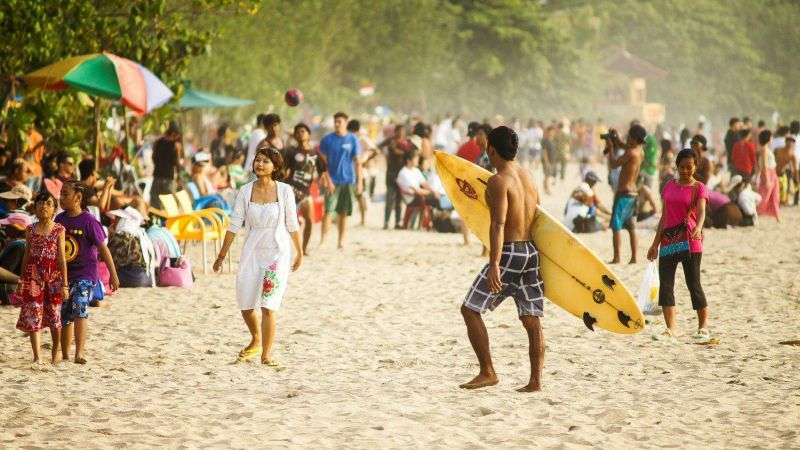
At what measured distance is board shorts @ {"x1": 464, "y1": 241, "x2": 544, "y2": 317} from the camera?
8133mm

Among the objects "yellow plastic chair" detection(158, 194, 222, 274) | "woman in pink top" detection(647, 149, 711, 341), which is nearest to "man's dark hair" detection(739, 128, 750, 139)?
"yellow plastic chair" detection(158, 194, 222, 274)

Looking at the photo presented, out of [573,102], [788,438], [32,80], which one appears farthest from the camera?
[573,102]

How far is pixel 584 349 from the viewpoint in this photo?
33.3 ft

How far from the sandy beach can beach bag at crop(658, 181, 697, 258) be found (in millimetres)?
672

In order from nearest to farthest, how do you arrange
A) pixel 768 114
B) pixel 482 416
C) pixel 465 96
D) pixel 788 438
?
pixel 788 438, pixel 482 416, pixel 465 96, pixel 768 114

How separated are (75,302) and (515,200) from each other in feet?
10.5

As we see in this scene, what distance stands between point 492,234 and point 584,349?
2.46 m

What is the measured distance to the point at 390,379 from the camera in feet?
29.2

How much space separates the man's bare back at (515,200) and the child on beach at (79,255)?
2.81 meters

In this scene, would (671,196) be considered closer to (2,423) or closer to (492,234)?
(492,234)

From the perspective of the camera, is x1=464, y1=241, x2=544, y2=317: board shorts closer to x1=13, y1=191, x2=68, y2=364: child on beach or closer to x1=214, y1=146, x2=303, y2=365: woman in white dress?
x1=214, y1=146, x2=303, y2=365: woman in white dress

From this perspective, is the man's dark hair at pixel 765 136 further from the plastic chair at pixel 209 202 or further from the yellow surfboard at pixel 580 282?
the yellow surfboard at pixel 580 282

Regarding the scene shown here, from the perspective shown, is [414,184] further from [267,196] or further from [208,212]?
[267,196]

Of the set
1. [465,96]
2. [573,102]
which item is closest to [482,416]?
[465,96]
